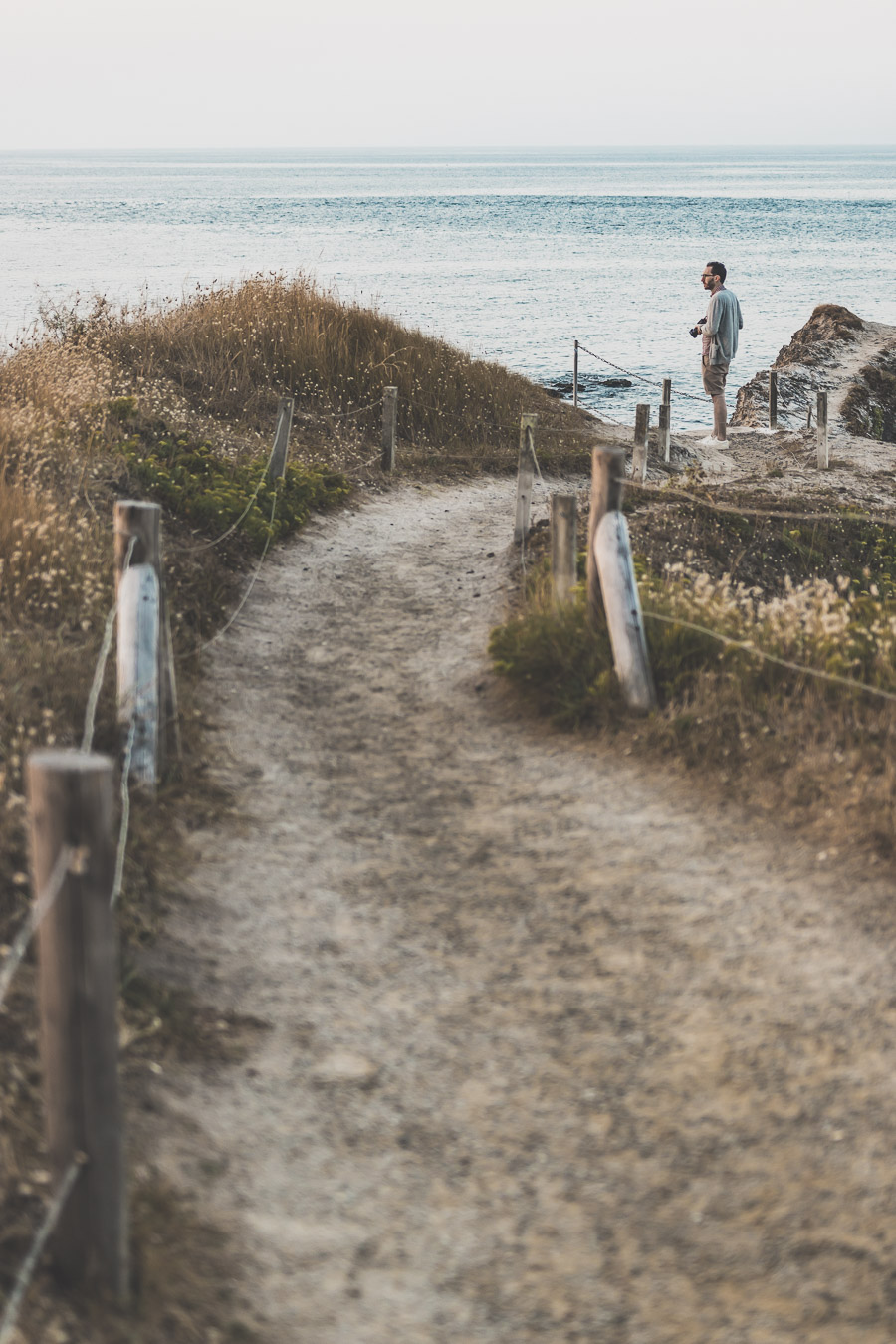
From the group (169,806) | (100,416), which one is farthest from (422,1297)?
(100,416)

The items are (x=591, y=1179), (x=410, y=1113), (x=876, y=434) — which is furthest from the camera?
(x=876, y=434)

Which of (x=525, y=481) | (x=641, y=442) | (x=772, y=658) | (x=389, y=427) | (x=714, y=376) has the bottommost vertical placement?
(x=772, y=658)

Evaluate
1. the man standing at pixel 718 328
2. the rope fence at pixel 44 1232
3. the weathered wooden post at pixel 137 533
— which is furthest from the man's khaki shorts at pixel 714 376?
the rope fence at pixel 44 1232

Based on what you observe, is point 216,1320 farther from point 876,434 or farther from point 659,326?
point 659,326

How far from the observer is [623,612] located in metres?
7.04

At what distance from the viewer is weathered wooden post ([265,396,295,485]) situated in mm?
11383

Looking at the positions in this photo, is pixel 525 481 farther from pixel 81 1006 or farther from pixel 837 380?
pixel 837 380

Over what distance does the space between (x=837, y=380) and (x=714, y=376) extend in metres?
11.4

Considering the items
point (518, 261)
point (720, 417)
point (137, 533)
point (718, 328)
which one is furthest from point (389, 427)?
point (518, 261)

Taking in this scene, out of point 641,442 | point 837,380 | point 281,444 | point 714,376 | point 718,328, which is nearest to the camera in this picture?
point 281,444

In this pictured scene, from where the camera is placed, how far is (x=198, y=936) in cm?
495

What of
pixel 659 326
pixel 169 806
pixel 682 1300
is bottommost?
pixel 682 1300

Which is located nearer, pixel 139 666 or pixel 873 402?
pixel 139 666

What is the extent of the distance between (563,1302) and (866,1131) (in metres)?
1.26
